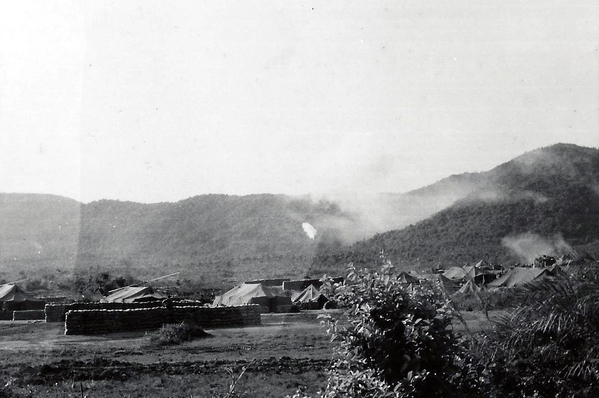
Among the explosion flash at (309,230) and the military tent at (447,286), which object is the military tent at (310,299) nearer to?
the military tent at (447,286)

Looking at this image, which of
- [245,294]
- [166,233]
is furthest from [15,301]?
[166,233]

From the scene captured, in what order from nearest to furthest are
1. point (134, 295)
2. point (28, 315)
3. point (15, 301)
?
1. point (28, 315)
2. point (134, 295)
3. point (15, 301)

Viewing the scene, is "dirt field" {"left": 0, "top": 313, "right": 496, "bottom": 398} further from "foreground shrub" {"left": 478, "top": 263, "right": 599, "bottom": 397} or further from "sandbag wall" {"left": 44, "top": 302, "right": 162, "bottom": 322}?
"sandbag wall" {"left": 44, "top": 302, "right": 162, "bottom": 322}

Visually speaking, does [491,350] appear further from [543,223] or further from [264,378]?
[543,223]

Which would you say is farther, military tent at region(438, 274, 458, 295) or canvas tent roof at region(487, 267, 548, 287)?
canvas tent roof at region(487, 267, 548, 287)

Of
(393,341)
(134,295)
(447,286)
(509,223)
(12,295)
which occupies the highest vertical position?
(509,223)

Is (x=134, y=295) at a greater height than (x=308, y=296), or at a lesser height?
greater

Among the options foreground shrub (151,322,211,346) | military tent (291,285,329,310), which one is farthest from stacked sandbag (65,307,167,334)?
military tent (291,285,329,310)

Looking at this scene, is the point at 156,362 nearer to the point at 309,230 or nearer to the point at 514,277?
the point at 514,277

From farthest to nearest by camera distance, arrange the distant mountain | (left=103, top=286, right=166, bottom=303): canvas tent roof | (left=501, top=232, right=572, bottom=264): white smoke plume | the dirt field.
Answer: the distant mountain, (left=501, top=232, right=572, bottom=264): white smoke plume, (left=103, top=286, right=166, bottom=303): canvas tent roof, the dirt field
